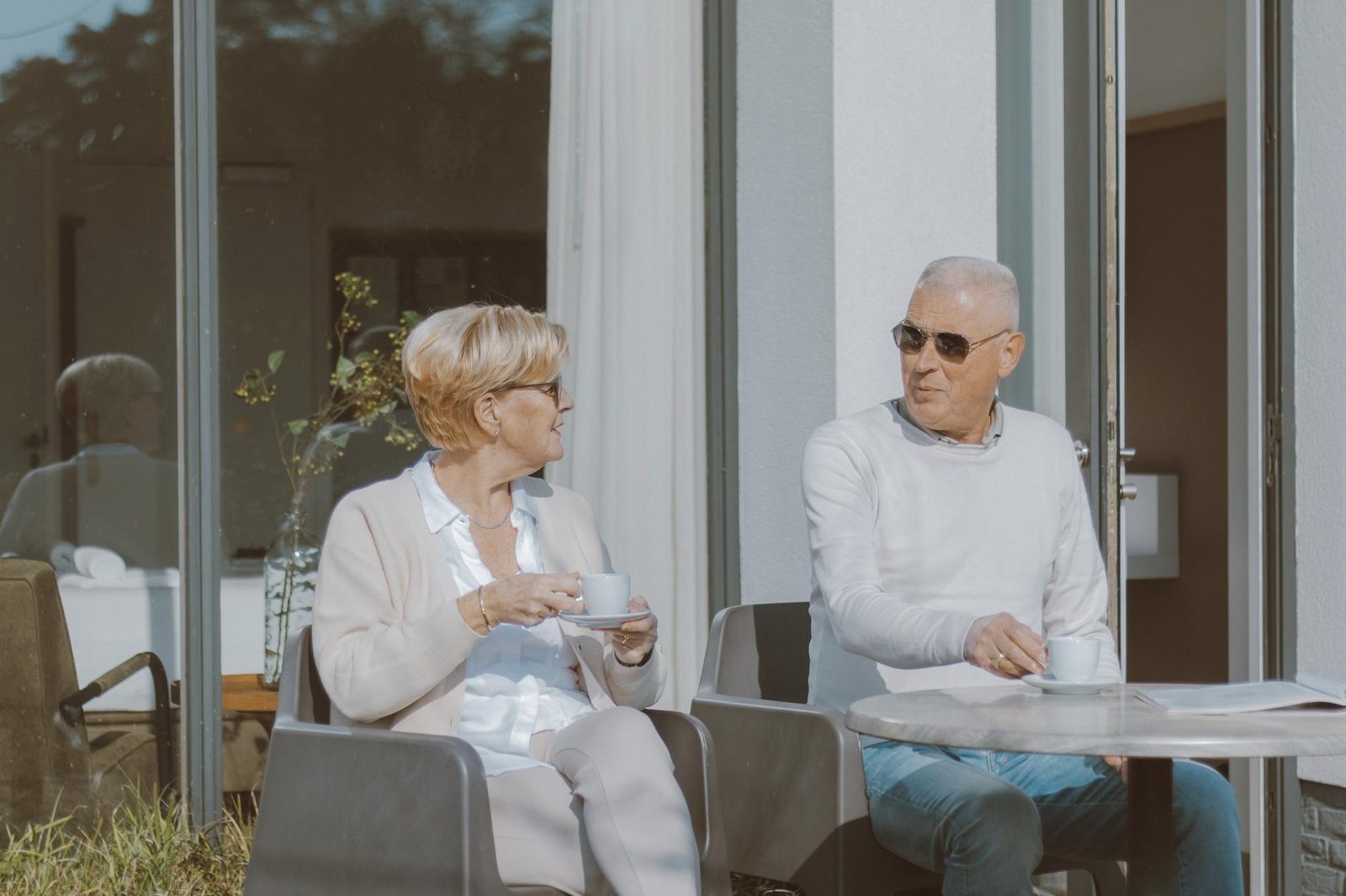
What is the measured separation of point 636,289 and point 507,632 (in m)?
1.86

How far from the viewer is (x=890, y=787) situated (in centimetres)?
247

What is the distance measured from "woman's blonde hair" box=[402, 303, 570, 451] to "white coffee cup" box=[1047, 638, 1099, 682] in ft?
3.15

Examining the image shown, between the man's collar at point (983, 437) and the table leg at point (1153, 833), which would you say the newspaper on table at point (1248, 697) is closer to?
the table leg at point (1153, 833)

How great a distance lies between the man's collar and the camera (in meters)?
2.79

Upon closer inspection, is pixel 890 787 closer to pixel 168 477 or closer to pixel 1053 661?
pixel 1053 661

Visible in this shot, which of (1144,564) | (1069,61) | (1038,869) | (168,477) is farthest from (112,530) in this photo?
(1144,564)

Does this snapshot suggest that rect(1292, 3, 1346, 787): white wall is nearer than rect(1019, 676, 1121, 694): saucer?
No

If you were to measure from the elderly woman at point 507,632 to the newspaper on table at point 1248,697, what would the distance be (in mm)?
699

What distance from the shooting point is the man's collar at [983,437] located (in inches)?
110

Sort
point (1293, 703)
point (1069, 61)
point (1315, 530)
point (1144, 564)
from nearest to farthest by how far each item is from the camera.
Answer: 1. point (1293, 703)
2. point (1315, 530)
3. point (1069, 61)
4. point (1144, 564)

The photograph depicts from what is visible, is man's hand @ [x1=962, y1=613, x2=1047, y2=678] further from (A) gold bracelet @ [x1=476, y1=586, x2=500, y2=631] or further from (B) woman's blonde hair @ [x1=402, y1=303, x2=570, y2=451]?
(B) woman's blonde hair @ [x1=402, y1=303, x2=570, y2=451]

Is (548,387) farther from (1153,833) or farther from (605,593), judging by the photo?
(1153,833)

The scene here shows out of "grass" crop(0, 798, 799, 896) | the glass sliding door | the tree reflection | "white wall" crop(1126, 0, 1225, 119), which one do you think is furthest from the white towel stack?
"white wall" crop(1126, 0, 1225, 119)

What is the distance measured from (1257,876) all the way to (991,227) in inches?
66.4
